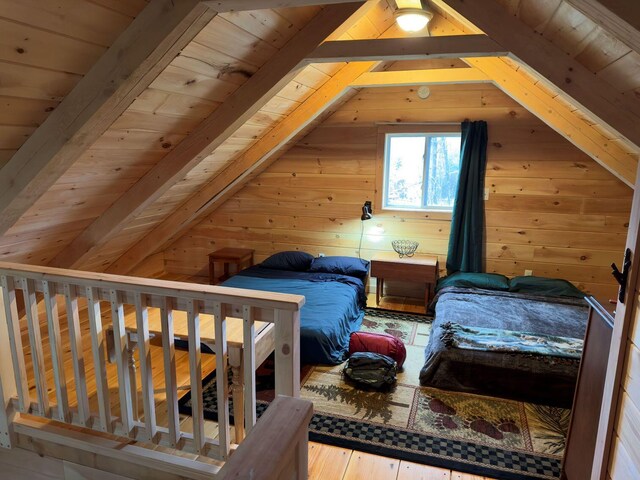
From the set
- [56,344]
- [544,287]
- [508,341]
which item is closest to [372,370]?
[508,341]

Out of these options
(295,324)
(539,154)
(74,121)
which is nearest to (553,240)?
(539,154)

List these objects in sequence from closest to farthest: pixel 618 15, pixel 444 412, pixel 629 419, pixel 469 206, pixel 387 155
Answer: pixel 618 15, pixel 629 419, pixel 444 412, pixel 469 206, pixel 387 155

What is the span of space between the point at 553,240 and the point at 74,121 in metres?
4.19

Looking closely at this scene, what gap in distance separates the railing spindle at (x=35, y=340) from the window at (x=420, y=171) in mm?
3455

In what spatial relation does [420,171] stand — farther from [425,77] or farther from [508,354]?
[508,354]

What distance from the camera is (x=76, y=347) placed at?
2.00 metres

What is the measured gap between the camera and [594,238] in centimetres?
418

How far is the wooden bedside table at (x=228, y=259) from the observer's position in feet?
16.0

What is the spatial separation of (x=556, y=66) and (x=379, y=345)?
2103 mm

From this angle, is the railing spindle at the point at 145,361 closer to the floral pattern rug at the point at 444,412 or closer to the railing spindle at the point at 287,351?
the railing spindle at the point at 287,351

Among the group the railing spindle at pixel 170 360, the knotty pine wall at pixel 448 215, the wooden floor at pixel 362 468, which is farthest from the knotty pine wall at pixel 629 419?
the knotty pine wall at pixel 448 215

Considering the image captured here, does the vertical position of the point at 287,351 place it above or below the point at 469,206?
below

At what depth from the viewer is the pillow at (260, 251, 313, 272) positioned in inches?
183

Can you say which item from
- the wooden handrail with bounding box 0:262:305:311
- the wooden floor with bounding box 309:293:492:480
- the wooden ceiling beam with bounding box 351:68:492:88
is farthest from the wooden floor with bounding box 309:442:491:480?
the wooden ceiling beam with bounding box 351:68:492:88
